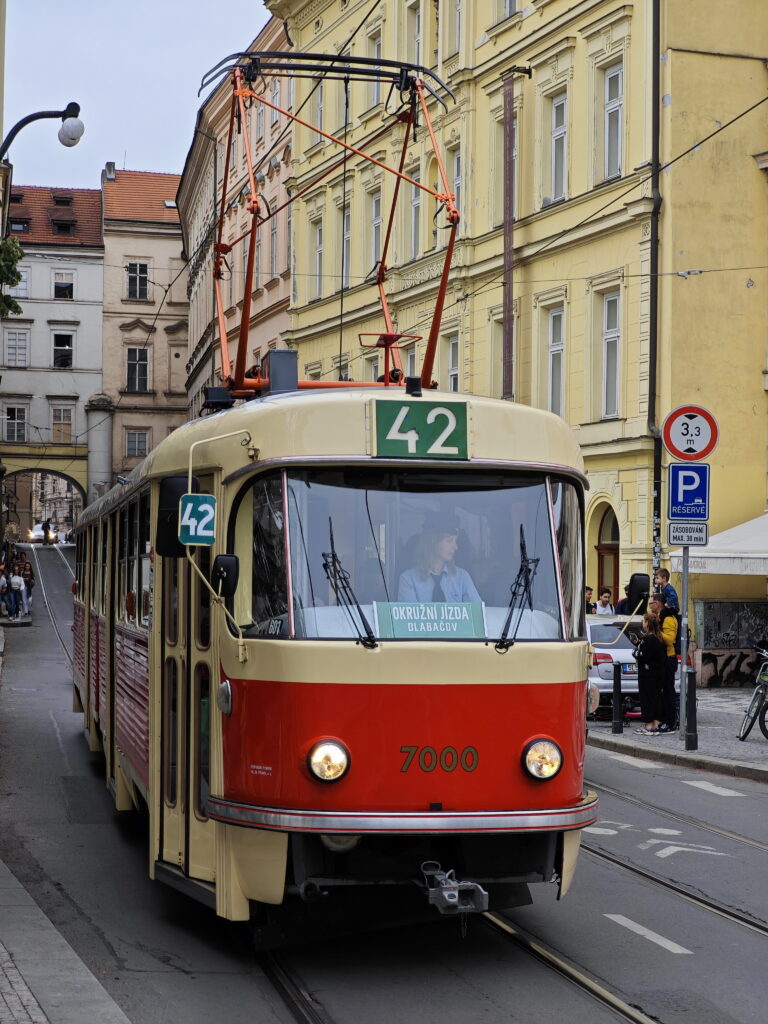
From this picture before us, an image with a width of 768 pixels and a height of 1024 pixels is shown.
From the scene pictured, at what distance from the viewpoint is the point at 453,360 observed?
37000mm

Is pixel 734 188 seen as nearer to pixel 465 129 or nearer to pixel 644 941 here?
pixel 465 129

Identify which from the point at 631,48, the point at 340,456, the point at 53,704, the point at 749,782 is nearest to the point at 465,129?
the point at 631,48

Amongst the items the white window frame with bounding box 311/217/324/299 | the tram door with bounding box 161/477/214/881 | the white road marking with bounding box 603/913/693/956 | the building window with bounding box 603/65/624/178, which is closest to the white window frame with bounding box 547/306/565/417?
the building window with bounding box 603/65/624/178

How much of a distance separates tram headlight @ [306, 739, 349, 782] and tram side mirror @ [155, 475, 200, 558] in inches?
47.9

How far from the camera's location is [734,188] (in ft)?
93.6

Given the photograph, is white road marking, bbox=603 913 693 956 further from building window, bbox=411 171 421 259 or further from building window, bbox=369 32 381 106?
building window, bbox=369 32 381 106

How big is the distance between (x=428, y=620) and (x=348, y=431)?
0.98 meters

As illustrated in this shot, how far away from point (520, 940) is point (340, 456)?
271 centimetres

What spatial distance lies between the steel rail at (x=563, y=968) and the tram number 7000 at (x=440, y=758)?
3.66ft

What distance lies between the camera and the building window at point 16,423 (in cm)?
8294

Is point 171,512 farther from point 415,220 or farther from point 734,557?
point 415,220

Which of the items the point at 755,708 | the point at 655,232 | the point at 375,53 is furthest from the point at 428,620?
the point at 375,53

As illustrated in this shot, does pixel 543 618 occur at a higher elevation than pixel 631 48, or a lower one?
lower

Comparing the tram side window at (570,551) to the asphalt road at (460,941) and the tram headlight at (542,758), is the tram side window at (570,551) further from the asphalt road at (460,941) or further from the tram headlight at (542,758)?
the asphalt road at (460,941)
